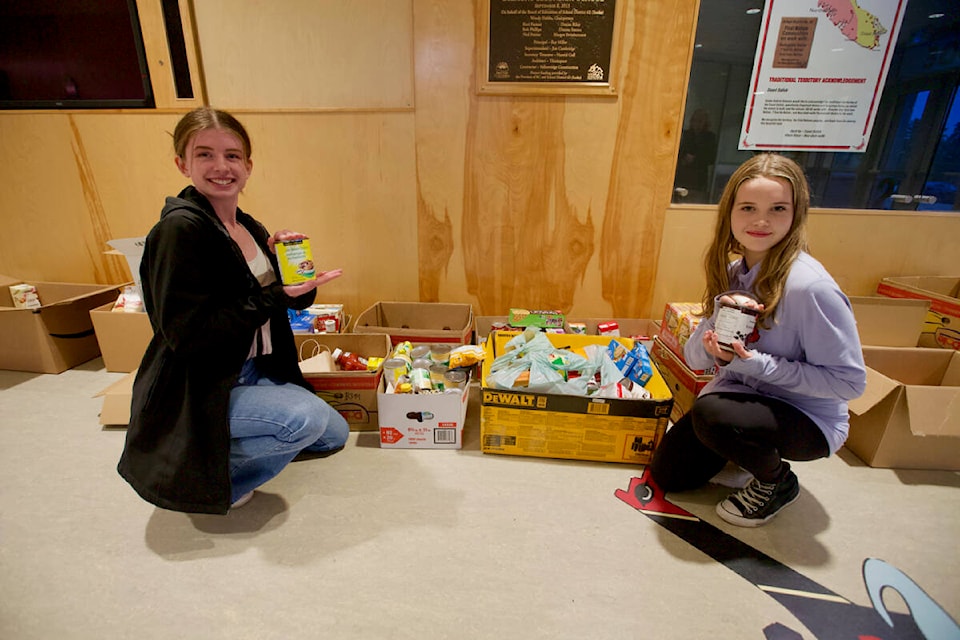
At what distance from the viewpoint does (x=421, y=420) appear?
154cm

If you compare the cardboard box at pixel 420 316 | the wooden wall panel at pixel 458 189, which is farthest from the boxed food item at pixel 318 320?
the wooden wall panel at pixel 458 189

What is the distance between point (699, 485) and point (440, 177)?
1.65 meters

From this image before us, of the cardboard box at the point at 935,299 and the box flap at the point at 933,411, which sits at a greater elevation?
the cardboard box at the point at 935,299

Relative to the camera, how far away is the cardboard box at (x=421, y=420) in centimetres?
151

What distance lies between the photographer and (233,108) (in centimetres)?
200

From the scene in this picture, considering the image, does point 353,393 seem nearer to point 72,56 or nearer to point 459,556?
point 459,556

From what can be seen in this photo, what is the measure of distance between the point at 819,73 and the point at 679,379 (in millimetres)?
1470

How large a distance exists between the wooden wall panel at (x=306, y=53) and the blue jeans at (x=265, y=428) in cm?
136

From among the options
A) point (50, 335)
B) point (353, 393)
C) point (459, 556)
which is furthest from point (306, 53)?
point (459, 556)

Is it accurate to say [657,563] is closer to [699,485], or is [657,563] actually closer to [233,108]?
[699,485]

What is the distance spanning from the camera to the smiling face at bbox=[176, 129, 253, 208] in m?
1.14

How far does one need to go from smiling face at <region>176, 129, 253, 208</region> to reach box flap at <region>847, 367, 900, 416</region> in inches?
80.2

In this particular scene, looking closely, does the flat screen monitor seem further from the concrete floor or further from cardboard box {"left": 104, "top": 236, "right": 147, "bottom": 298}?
the concrete floor

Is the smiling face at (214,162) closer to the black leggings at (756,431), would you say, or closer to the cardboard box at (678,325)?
the black leggings at (756,431)
